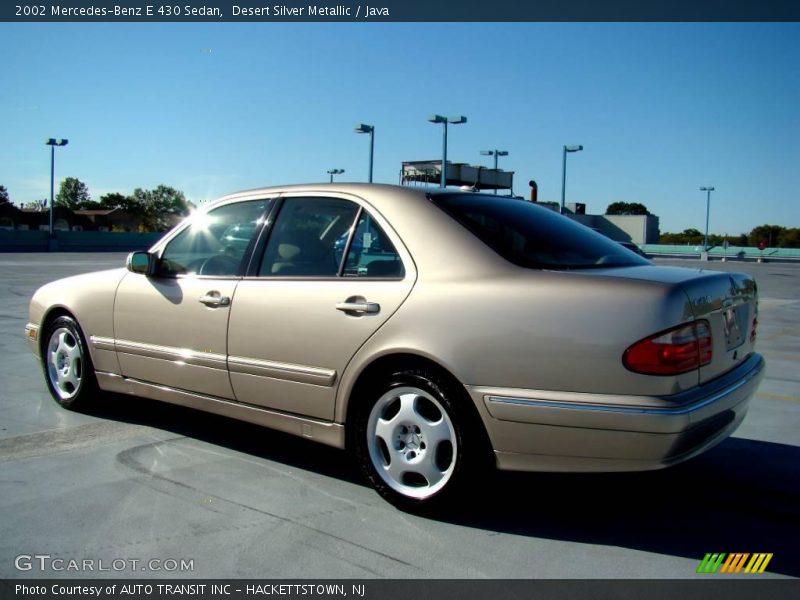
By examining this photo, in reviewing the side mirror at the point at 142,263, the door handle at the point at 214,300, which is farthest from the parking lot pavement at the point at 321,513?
the side mirror at the point at 142,263

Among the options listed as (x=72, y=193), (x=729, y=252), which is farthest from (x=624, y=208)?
(x=72, y=193)

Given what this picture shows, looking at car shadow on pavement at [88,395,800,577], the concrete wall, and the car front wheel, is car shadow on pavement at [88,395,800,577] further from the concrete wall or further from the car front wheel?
the concrete wall

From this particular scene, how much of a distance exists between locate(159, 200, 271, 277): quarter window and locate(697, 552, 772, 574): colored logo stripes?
8.81 feet

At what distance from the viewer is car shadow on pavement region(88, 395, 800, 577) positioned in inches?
124

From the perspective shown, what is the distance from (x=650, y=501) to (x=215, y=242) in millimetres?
2784

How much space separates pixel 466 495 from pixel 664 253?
62.1m

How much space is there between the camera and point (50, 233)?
4478 centimetres

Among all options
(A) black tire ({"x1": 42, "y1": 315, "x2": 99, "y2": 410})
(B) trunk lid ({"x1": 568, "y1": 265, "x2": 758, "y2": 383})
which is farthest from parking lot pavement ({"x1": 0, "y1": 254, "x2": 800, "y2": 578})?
(B) trunk lid ({"x1": 568, "y1": 265, "x2": 758, "y2": 383})

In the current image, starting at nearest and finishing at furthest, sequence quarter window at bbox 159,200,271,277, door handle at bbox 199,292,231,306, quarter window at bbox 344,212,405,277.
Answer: quarter window at bbox 344,212,405,277
door handle at bbox 199,292,231,306
quarter window at bbox 159,200,271,277

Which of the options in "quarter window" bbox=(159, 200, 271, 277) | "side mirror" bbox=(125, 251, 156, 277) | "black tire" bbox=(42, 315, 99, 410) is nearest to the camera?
"quarter window" bbox=(159, 200, 271, 277)

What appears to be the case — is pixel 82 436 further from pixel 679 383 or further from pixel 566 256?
pixel 679 383

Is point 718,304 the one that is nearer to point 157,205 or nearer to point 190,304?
point 190,304

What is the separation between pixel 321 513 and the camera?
335cm
